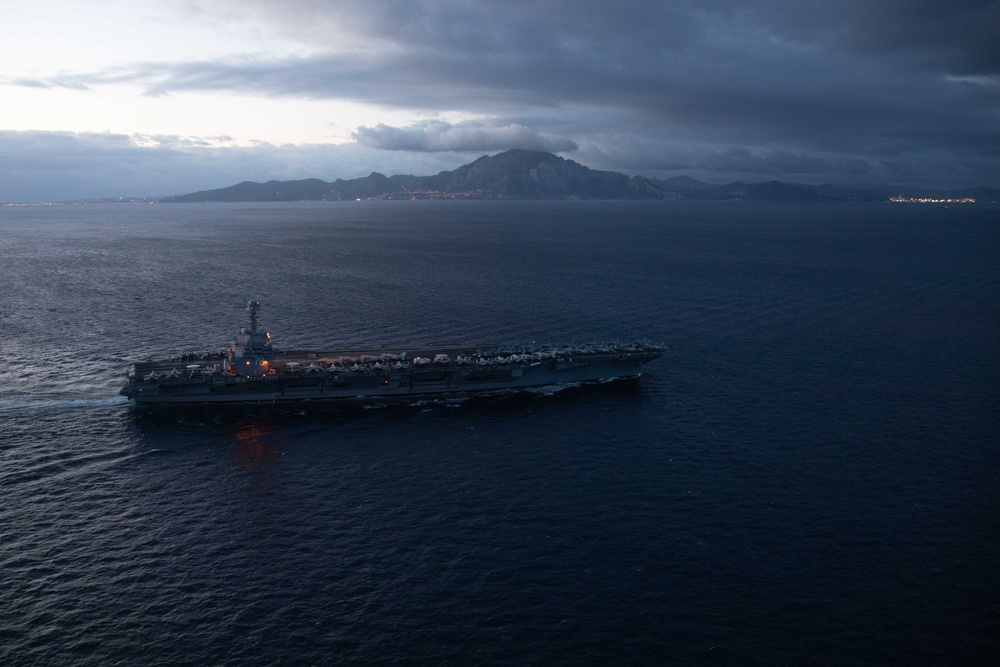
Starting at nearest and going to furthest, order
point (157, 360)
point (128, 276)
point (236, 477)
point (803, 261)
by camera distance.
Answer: point (236, 477) → point (157, 360) → point (128, 276) → point (803, 261)

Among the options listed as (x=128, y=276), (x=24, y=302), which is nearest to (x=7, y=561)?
(x=24, y=302)

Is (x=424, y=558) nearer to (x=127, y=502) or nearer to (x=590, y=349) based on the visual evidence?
(x=127, y=502)

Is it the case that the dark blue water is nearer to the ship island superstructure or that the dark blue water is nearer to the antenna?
the ship island superstructure

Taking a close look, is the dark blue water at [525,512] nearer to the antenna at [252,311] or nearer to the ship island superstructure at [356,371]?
the ship island superstructure at [356,371]

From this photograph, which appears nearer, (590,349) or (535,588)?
(535,588)

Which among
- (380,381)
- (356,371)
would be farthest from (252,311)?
(380,381)

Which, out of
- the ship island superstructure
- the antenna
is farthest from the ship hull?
the antenna
